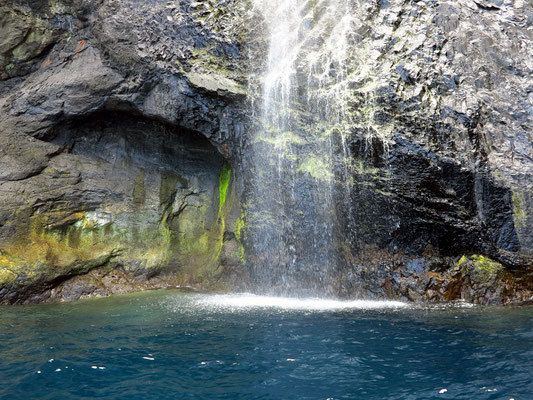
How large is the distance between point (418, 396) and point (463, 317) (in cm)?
369

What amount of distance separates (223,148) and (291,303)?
15.1 feet

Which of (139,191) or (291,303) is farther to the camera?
(139,191)

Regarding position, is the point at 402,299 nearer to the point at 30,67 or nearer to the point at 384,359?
the point at 384,359

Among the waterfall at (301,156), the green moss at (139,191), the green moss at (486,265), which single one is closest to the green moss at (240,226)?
the waterfall at (301,156)

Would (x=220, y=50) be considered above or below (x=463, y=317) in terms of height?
above

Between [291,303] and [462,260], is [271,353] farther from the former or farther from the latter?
[462,260]

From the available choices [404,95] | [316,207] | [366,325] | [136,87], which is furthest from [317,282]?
[136,87]

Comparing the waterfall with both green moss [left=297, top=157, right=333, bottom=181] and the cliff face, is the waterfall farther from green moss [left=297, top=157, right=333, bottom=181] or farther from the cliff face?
the cliff face

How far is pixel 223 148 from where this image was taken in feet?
37.3

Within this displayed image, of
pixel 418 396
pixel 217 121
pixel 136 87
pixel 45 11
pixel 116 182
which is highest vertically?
pixel 45 11

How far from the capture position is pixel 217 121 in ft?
36.3

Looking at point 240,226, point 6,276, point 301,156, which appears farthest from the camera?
point 240,226

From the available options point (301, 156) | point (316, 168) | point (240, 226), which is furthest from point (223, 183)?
point (316, 168)

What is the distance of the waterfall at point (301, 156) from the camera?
33.5ft
